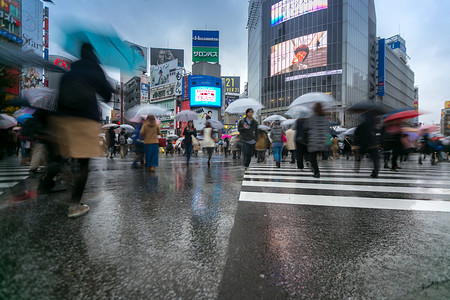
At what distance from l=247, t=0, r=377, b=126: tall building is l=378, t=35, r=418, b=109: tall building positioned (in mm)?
2425

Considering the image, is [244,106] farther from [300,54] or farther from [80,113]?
[300,54]

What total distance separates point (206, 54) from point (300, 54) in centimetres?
2358

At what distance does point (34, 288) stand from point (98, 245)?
0.61 meters

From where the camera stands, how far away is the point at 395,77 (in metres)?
80.3

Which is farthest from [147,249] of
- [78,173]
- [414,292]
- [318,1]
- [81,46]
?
[318,1]

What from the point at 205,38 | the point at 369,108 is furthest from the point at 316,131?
the point at 205,38

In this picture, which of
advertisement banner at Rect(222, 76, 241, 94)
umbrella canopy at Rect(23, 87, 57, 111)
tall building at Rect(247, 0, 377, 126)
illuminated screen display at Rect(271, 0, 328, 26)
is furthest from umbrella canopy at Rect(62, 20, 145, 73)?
advertisement banner at Rect(222, 76, 241, 94)

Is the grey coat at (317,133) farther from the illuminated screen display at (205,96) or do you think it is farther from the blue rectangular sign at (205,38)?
the blue rectangular sign at (205,38)

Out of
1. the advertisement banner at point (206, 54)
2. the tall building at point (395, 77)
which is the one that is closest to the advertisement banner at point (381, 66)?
the tall building at point (395, 77)

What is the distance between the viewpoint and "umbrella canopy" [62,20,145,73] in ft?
8.80

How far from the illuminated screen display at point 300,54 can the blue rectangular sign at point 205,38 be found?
14.6 m

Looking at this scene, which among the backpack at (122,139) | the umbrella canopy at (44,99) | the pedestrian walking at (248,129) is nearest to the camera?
the umbrella canopy at (44,99)

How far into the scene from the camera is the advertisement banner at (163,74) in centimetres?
7625

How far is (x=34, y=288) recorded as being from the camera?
4.54ft
